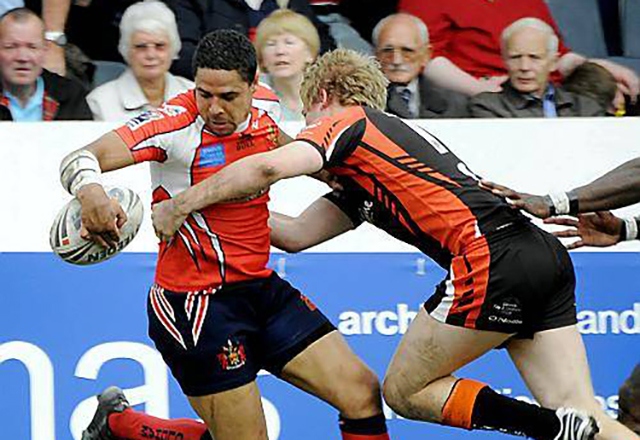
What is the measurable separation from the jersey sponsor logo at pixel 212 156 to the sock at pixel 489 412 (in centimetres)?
124

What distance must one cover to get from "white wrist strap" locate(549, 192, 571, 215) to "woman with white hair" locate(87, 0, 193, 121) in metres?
2.51

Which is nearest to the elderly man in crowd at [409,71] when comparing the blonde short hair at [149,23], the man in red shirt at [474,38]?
the man in red shirt at [474,38]

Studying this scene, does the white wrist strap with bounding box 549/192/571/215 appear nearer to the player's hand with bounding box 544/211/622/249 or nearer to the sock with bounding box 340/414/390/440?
the player's hand with bounding box 544/211/622/249

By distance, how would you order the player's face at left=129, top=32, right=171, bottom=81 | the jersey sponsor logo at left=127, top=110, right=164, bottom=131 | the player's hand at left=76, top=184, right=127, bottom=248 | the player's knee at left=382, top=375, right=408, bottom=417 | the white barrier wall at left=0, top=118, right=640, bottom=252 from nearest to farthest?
the player's hand at left=76, top=184, right=127, bottom=248
the jersey sponsor logo at left=127, top=110, right=164, bottom=131
the player's knee at left=382, top=375, right=408, bottom=417
the white barrier wall at left=0, top=118, right=640, bottom=252
the player's face at left=129, top=32, right=171, bottom=81

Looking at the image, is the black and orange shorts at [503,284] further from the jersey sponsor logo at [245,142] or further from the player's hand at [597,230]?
the jersey sponsor logo at [245,142]

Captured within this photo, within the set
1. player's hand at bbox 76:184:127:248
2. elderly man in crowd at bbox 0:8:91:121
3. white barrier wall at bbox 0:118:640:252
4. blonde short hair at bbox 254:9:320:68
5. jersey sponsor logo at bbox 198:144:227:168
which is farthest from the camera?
blonde short hair at bbox 254:9:320:68

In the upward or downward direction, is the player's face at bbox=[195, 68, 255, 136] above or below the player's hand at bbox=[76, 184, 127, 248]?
above

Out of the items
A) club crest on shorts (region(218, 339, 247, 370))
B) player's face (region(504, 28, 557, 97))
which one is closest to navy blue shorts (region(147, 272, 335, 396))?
club crest on shorts (region(218, 339, 247, 370))

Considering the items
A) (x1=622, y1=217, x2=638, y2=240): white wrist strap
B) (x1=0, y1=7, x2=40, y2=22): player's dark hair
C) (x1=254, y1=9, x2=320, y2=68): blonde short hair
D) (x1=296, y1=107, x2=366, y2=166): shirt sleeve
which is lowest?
(x1=622, y1=217, x2=638, y2=240): white wrist strap

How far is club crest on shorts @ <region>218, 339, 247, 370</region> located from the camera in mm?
6543

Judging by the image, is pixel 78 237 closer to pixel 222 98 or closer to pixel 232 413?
pixel 222 98

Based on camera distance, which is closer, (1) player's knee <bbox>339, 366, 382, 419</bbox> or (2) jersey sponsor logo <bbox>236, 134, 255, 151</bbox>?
(2) jersey sponsor logo <bbox>236, 134, 255, 151</bbox>

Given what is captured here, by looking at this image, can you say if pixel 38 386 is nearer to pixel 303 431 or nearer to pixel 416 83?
pixel 303 431

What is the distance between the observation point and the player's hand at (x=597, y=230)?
6.88 metres
